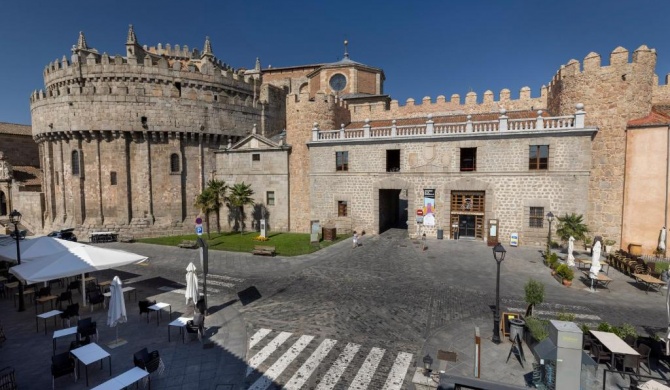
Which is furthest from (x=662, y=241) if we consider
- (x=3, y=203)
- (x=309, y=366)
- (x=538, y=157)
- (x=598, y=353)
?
(x=3, y=203)

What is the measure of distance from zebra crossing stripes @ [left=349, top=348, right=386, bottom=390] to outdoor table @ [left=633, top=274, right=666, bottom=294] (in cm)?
1339

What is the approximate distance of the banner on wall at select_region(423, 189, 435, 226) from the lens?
26609 millimetres

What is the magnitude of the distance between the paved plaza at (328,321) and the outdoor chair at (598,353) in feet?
2.68

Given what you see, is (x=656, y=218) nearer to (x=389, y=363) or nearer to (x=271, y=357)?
(x=389, y=363)

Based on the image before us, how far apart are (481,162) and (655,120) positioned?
1056cm

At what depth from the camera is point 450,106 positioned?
33781mm

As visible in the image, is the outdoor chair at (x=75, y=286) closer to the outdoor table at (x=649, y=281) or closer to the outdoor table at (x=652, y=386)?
the outdoor table at (x=652, y=386)

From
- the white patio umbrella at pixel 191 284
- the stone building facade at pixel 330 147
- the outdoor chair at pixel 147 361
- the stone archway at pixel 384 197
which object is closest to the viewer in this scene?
the outdoor chair at pixel 147 361

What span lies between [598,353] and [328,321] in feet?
26.0

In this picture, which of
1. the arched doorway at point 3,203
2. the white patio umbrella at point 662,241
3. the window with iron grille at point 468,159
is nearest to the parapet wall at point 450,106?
the window with iron grille at point 468,159

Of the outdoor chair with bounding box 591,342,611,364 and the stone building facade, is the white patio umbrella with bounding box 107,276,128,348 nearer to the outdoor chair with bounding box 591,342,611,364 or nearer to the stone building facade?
the outdoor chair with bounding box 591,342,611,364

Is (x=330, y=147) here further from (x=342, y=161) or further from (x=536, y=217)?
(x=536, y=217)

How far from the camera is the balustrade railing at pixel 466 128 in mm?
22688

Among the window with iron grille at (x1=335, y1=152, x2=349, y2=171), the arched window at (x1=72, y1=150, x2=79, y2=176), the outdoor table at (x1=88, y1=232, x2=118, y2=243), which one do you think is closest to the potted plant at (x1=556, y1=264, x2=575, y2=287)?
the window with iron grille at (x1=335, y1=152, x2=349, y2=171)
